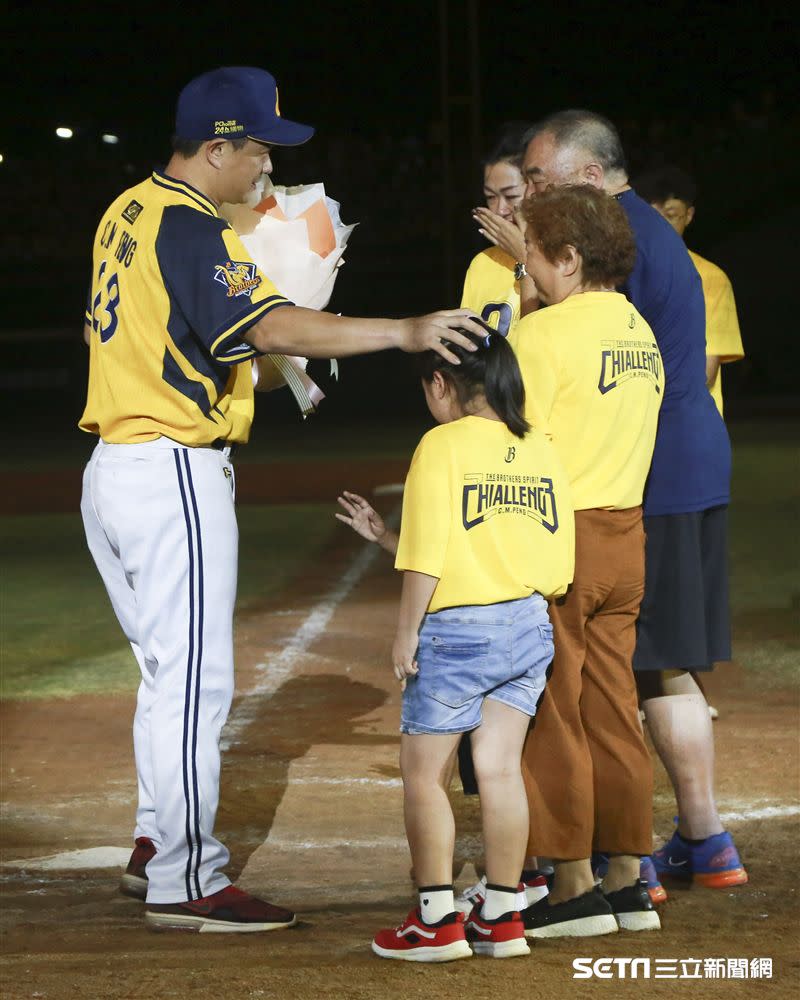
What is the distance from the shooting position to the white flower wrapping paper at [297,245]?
16.5 feet

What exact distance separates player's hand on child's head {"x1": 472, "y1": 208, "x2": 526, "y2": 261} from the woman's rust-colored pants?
2.83ft

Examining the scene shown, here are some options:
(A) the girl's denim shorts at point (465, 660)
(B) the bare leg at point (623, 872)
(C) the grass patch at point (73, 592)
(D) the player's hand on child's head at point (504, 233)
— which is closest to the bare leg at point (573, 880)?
(B) the bare leg at point (623, 872)

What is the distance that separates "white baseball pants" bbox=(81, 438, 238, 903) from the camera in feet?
13.6

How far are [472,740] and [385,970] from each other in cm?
64

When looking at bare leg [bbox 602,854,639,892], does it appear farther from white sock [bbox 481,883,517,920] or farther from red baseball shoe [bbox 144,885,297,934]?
red baseball shoe [bbox 144,885,297,934]

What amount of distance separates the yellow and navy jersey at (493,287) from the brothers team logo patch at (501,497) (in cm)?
86

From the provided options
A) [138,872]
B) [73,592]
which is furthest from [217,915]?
[73,592]

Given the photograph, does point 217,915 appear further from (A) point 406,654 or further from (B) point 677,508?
(B) point 677,508

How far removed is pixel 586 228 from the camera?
3963mm

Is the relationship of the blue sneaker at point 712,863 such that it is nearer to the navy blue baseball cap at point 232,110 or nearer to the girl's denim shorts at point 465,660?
the girl's denim shorts at point 465,660

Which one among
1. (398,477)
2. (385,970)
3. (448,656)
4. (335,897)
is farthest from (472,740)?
(398,477)

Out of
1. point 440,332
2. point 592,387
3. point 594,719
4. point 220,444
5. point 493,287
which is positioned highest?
point 493,287

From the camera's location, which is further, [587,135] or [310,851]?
[310,851]

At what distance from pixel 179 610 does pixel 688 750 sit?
165 cm
